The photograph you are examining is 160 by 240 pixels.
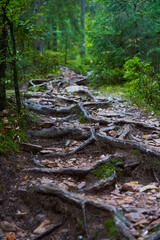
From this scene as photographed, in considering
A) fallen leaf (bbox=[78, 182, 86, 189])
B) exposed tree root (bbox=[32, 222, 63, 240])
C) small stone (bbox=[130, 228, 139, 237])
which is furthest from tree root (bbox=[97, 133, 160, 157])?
exposed tree root (bbox=[32, 222, 63, 240])

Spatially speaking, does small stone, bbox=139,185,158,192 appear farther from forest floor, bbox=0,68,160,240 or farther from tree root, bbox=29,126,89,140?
tree root, bbox=29,126,89,140

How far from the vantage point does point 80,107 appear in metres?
6.23

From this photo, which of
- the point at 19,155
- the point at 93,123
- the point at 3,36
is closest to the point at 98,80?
the point at 93,123

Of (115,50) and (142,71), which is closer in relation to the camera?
(142,71)

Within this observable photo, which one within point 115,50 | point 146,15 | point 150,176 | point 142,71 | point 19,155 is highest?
point 146,15

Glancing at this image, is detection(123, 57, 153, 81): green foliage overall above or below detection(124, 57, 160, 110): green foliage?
above

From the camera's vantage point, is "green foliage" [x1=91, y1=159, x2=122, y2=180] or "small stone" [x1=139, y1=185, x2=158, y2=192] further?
"green foliage" [x1=91, y1=159, x2=122, y2=180]

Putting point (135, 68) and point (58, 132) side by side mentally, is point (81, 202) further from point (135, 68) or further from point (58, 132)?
point (135, 68)

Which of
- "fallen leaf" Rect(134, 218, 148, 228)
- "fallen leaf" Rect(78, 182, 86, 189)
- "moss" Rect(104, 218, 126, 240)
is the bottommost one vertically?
"fallen leaf" Rect(78, 182, 86, 189)

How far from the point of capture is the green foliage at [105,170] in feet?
11.1

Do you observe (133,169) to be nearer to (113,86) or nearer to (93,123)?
(93,123)

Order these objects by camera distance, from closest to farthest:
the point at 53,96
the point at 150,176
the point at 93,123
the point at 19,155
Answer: the point at 150,176
the point at 19,155
the point at 93,123
the point at 53,96

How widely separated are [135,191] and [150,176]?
56cm

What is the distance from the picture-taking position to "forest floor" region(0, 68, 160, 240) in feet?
7.80
